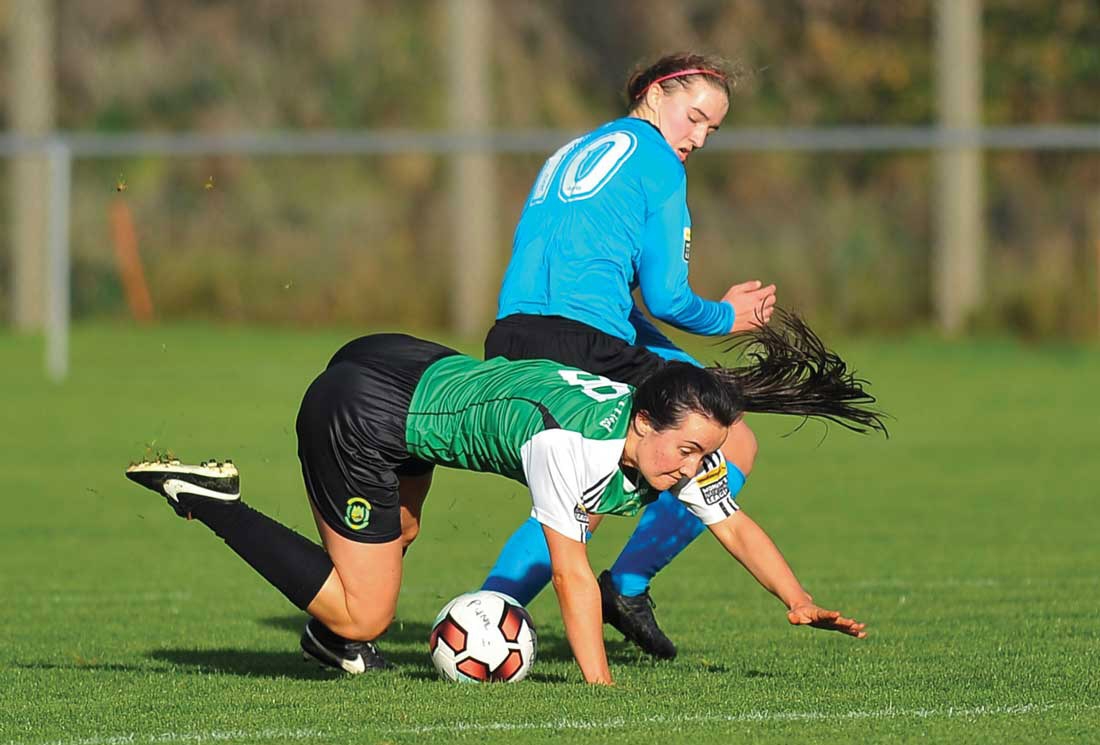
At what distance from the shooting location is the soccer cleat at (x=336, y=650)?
6.43m

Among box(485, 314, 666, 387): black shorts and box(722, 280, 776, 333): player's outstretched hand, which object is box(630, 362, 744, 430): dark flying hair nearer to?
box(485, 314, 666, 387): black shorts

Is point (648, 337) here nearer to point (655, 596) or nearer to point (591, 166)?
point (591, 166)

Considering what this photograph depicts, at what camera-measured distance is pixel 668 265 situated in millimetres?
6531

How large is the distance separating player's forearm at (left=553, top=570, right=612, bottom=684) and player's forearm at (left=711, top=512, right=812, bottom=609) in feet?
1.74

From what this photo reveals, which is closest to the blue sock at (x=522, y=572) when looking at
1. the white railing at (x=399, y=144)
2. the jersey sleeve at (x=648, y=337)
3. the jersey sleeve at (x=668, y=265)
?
the jersey sleeve at (x=648, y=337)

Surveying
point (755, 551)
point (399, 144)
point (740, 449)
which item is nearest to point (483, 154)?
point (399, 144)

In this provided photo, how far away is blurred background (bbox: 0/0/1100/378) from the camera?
21344mm

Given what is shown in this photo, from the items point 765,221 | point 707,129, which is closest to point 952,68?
point 765,221

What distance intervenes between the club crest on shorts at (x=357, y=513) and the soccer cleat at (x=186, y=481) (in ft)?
1.36

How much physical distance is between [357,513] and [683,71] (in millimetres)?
1791

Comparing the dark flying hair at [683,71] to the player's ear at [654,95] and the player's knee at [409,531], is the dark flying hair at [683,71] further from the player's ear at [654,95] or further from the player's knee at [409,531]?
the player's knee at [409,531]

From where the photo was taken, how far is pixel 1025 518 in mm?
10633

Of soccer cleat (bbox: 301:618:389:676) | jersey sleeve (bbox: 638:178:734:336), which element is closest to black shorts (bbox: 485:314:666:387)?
jersey sleeve (bbox: 638:178:734:336)

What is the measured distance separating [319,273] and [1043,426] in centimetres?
1117
